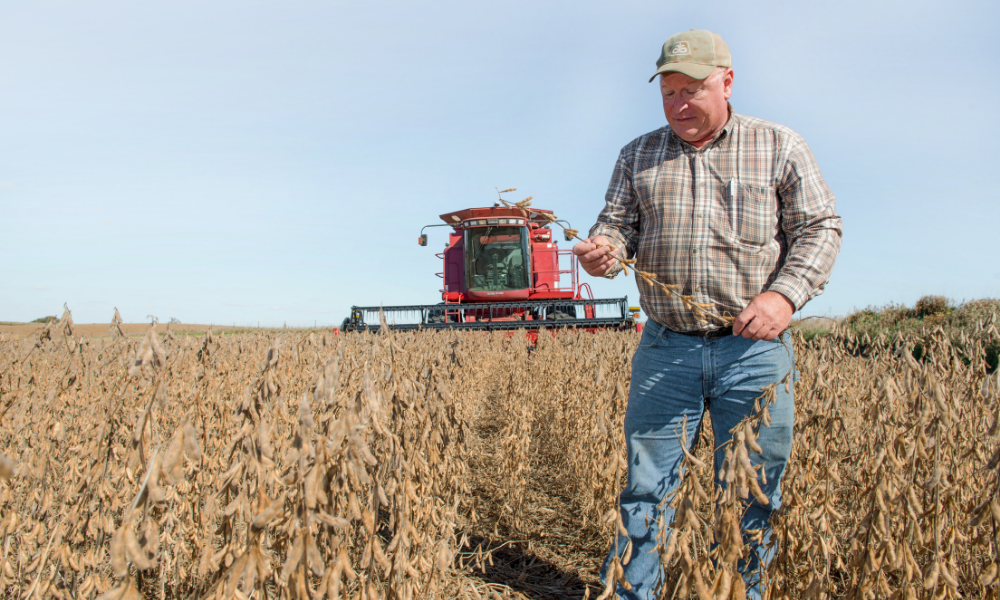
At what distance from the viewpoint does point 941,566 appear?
4.57 ft

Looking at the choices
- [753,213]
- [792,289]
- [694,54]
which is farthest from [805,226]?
[694,54]

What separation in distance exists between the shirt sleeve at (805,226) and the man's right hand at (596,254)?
1.76ft

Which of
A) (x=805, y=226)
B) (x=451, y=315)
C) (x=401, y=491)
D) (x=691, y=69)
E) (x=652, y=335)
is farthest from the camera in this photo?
(x=451, y=315)

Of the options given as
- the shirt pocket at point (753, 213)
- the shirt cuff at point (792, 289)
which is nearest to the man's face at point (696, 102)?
the shirt pocket at point (753, 213)

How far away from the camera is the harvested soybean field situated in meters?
1.13

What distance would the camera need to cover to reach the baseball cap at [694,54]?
5.95ft

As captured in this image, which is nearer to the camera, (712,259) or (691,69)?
(691,69)

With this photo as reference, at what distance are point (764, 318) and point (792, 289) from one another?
16 cm

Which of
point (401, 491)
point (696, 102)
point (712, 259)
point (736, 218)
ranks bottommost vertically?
point (401, 491)

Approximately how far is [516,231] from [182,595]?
1042cm

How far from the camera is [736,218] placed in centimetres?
195

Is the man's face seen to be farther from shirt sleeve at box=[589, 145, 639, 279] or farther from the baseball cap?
shirt sleeve at box=[589, 145, 639, 279]

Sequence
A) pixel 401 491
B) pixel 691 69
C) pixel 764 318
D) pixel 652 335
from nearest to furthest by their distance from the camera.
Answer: pixel 401 491 → pixel 764 318 → pixel 691 69 → pixel 652 335

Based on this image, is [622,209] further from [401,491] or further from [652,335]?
[401,491]
